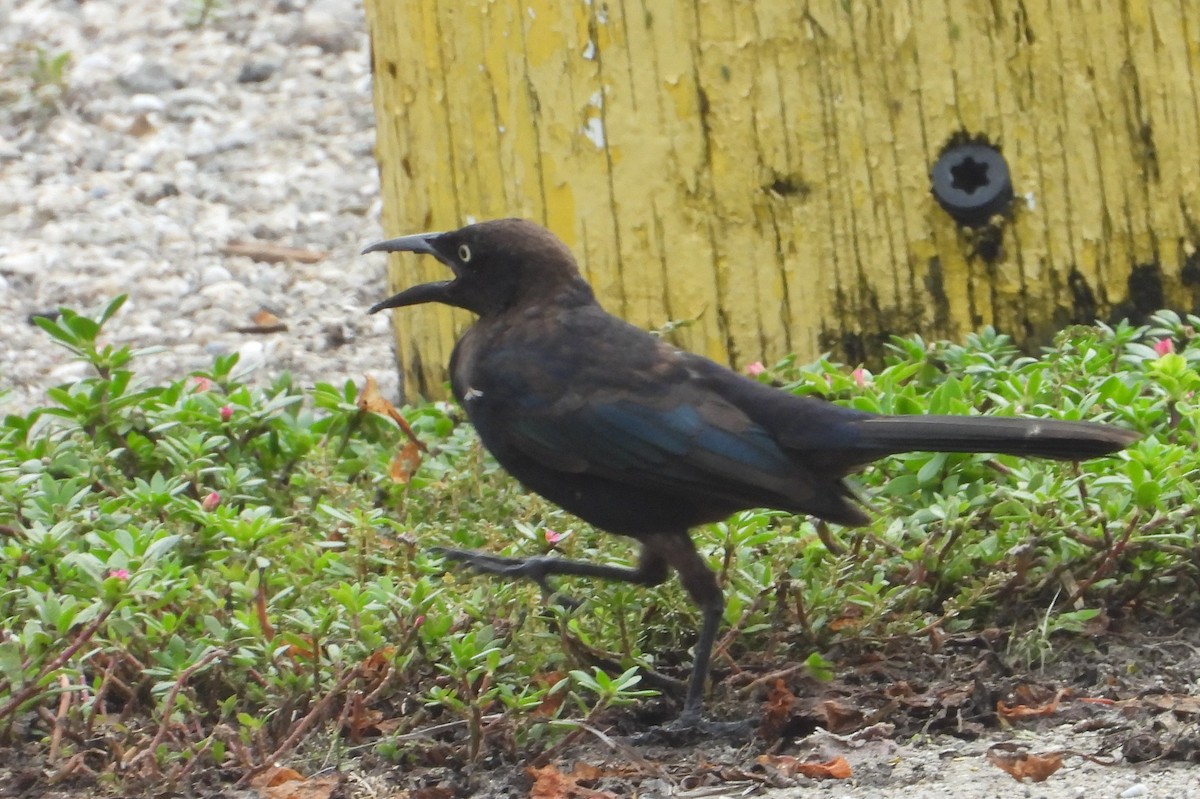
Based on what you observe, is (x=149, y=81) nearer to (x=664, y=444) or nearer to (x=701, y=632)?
(x=664, y=444)

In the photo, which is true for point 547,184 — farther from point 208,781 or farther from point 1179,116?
point 208,781

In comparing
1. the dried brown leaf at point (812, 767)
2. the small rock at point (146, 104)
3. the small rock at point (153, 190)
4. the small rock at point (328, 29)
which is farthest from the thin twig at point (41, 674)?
the small rock at point (328, 29)

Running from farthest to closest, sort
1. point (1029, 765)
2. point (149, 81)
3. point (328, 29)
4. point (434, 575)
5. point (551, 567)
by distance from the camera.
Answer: point (328, 29) < point (149, 81) < point (434, 575) < point (551, 567) < point (1029, 765)

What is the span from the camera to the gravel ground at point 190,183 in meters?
7.84

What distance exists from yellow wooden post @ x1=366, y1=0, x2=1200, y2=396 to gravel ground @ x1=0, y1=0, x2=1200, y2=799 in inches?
56.4

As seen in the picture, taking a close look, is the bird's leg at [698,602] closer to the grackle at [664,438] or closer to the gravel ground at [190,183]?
the grackle at [664,438]

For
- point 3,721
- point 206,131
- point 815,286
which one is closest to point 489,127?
point 815,286

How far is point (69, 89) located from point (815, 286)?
18.1 feet

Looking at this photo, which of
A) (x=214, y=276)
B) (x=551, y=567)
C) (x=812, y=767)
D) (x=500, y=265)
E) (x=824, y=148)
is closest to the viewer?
(x=812, y=767)

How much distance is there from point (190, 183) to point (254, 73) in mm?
1397

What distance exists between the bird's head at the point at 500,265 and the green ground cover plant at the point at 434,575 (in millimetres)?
552

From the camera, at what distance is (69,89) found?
1012 cm

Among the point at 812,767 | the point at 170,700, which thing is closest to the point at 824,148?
the point at 812,767

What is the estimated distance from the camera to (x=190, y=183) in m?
9.34
